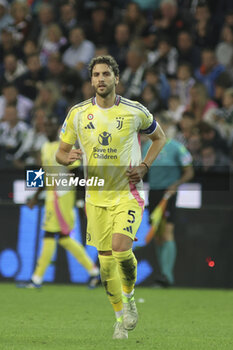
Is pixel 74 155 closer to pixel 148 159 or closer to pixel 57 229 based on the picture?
pixel 148 159

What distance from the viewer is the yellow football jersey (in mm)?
6840

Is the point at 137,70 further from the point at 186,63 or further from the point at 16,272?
the point at 16,272

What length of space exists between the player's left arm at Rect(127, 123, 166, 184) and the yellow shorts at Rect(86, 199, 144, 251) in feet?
0.68

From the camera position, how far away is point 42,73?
16.4m

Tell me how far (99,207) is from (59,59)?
963cm

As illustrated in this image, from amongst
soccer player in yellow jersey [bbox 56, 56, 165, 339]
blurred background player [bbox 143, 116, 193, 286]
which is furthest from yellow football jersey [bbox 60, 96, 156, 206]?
blurred background player [bbox 143, 116, 193, 286]

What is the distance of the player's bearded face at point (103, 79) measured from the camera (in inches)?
269

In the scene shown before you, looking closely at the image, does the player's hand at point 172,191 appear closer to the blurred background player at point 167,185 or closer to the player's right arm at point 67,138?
the blurred background player at point 167,185

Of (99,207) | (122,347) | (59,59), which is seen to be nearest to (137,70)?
(59,59)

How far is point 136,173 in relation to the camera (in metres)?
6.82

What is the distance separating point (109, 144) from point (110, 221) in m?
0.66

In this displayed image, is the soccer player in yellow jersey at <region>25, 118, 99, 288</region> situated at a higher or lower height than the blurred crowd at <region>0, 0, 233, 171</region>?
lower

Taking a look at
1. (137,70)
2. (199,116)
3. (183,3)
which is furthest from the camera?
(183,3)

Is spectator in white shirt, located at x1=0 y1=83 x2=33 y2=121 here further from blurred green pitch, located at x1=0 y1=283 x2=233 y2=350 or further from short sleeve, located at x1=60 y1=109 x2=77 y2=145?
short sleeve, located at x1=60 y1=109 x2=77 y2=145
